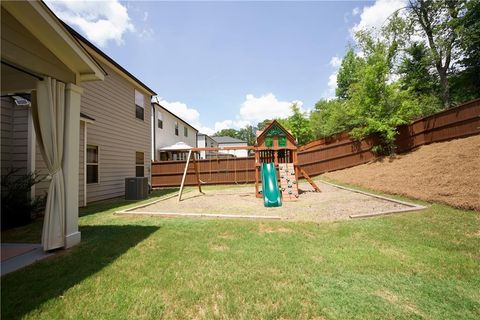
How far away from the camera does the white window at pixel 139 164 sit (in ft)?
38.9

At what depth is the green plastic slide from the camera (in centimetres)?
758

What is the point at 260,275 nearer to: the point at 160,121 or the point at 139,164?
the point at 139,164

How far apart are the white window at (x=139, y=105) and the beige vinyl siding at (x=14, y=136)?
6.01m

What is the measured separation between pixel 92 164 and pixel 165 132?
37.9 feet

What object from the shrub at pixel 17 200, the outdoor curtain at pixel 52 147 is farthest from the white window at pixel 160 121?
the outdoor curtain at pixel 52 147

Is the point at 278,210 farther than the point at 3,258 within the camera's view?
Yes

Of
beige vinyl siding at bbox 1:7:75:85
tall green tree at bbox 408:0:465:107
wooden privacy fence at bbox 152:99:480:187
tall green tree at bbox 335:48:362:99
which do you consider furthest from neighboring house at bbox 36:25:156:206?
tall green tree at bbox 335:48:362:99

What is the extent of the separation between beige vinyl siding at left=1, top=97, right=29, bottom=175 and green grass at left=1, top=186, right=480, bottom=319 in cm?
247

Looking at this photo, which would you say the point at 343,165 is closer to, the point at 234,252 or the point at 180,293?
the point at 234,252

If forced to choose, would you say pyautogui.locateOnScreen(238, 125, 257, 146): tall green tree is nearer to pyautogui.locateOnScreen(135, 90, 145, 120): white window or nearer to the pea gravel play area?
pyautogui.locateOnScreen(135, 90, 145, 120): white window

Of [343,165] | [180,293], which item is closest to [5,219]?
[180,293]

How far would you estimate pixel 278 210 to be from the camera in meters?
6.75

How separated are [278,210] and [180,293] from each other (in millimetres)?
4665

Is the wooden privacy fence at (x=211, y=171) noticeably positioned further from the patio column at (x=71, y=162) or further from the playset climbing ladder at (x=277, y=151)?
the patio column at (x=71, y=162)
